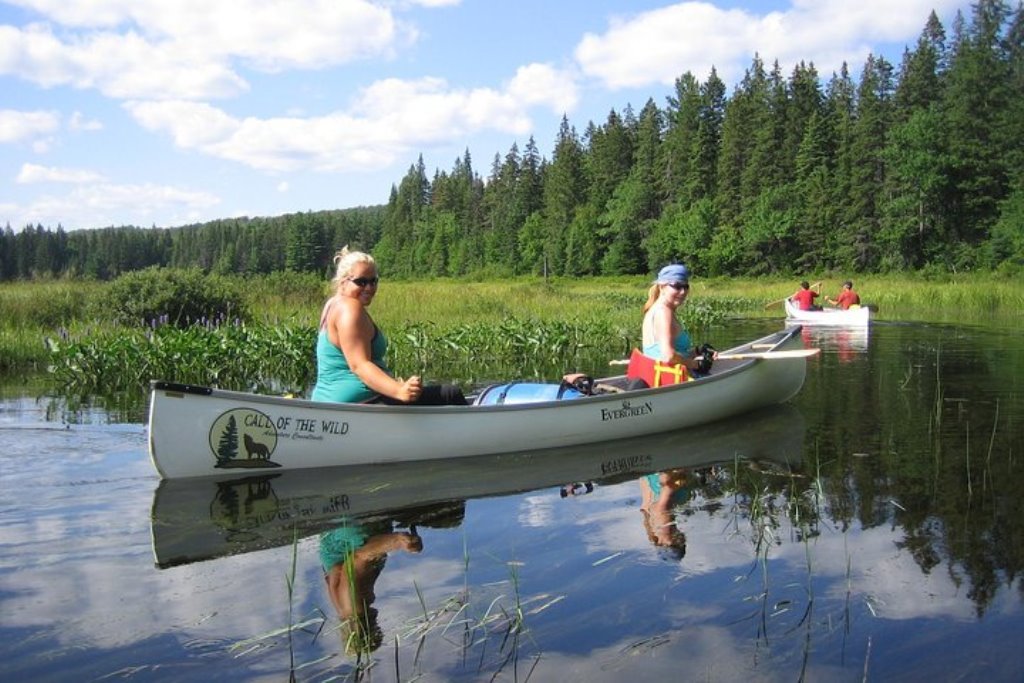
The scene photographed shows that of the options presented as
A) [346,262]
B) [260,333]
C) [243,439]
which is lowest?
[243,439]

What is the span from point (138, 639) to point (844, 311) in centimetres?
2192

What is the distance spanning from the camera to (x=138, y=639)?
157 inches

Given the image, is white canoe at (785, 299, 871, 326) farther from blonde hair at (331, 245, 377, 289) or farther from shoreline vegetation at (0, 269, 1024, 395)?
blonde hair at (331, 245, 377, 289)

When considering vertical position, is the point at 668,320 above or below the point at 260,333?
above

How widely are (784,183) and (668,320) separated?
191 feet

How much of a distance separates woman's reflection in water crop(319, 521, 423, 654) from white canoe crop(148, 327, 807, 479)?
1.28 metres

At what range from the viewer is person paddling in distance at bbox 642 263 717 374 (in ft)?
27.9

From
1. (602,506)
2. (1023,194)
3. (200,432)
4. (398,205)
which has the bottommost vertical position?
(602,506)

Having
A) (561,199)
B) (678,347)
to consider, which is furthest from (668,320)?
(561,199)

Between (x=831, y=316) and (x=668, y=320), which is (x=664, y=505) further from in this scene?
(x=831, y=316)

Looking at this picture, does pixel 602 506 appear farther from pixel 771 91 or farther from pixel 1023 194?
pixel 771 91

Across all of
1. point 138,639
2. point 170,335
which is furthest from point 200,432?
point 170,335

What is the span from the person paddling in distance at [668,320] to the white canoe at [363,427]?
387 millimetres

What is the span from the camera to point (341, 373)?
7.00 metres
